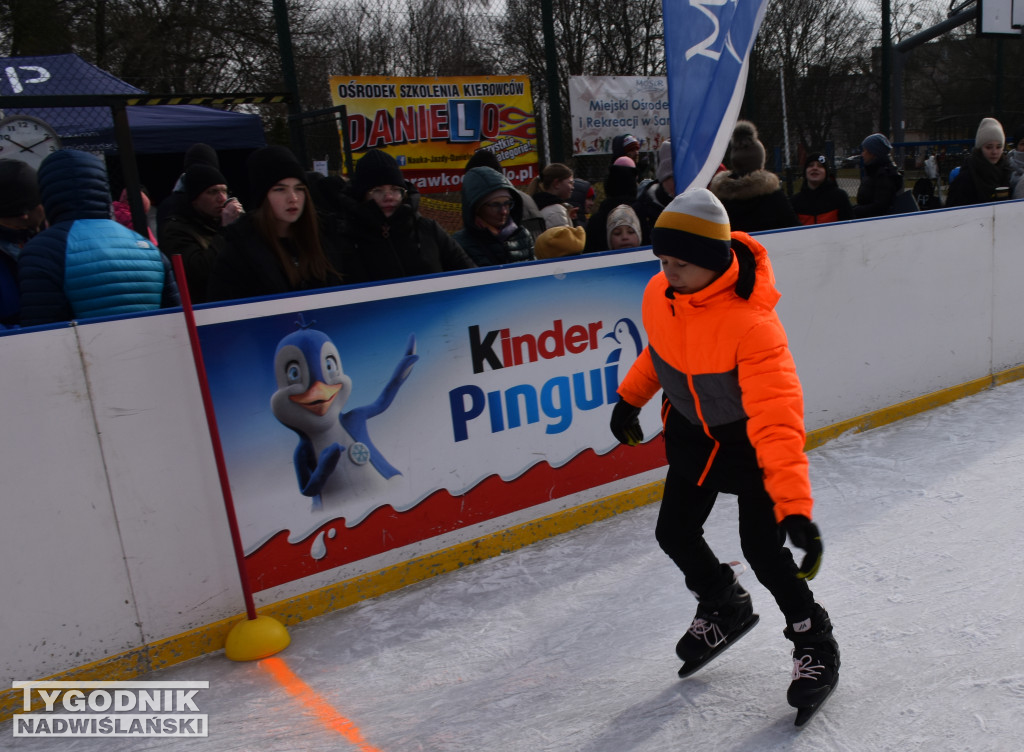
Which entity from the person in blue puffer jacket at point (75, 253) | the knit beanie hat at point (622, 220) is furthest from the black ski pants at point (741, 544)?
the knit beanie hat at point (622, 220)

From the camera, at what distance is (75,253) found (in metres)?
2.72

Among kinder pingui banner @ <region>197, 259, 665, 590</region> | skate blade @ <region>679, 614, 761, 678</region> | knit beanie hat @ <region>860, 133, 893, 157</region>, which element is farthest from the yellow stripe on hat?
knit beanie hat @ <region>860, 133, 893, 157</region>

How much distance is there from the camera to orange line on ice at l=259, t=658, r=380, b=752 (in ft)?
7.89

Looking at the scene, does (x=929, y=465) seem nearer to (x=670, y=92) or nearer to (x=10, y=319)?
(x=670, y=92)

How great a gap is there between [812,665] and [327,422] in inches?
72.0

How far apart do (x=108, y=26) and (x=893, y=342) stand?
29.0ft

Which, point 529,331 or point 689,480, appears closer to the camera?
point 689,480

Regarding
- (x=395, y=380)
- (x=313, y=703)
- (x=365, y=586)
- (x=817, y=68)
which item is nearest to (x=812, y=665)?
(x=313, y=703)

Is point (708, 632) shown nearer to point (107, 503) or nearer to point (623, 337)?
point (623, 337)

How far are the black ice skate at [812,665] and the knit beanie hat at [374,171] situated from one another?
2.25m

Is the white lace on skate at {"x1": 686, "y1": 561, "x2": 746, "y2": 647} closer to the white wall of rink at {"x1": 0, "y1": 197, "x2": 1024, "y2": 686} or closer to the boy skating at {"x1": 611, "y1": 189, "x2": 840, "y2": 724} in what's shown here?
the boy skating at {"x1": 611, "y1": 189, "x2": 840, "y2": 724}

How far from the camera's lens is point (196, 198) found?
11.5ft

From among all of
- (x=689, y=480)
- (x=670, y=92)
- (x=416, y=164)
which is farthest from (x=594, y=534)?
(x=416, y=164)

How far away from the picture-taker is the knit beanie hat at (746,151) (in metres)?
4.53
